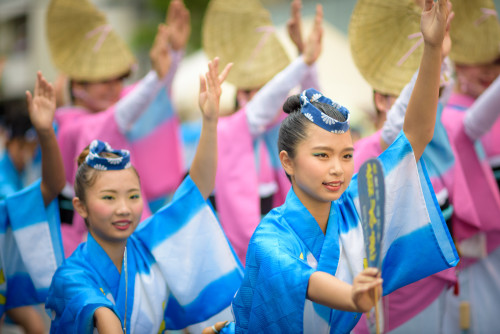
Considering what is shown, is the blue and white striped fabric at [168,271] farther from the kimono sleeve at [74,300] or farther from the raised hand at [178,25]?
the raised hand at [178,25]

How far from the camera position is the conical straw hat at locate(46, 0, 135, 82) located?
4.53 m

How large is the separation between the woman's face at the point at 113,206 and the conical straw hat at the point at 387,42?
1375 millimetres

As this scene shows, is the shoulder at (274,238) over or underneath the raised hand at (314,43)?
underneath

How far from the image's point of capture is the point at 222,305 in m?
2.98

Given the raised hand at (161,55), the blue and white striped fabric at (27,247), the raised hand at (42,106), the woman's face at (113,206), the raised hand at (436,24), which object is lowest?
the blue and white striped fabric at (27,247)

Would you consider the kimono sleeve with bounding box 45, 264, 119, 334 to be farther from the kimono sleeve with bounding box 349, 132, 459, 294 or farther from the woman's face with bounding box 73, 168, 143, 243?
the kimono sleeve with bounding box 349, 132, 459, 294

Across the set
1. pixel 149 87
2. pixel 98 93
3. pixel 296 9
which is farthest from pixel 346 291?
pixel 98 93

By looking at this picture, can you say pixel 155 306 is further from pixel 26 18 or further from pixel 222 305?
pixel 26 18

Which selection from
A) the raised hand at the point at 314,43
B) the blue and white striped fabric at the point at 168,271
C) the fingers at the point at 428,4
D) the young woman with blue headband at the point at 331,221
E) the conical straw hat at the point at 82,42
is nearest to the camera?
the young woman with blue headband at the point at 331,221

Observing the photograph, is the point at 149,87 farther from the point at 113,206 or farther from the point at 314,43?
the point at 113,206

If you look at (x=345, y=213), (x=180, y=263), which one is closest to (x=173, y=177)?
(x=180, y=263)

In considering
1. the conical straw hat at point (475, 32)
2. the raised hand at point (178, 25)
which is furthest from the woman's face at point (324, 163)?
the raised hand at point (178, 25)

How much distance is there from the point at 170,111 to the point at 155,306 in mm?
1997

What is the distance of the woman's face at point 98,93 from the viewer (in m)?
4.60
